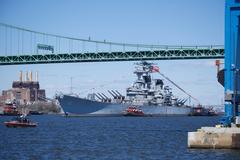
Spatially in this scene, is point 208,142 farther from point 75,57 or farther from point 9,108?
point 9,108

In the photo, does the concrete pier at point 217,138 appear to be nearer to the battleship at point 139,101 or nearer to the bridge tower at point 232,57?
the bridge tower at point 232,57

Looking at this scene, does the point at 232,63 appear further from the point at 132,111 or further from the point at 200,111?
the point at 200,111

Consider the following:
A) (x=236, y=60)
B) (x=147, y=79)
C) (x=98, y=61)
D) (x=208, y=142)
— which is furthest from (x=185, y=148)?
(x=147, y=79)

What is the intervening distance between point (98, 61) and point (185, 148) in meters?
63.4

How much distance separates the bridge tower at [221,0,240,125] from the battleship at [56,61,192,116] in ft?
313

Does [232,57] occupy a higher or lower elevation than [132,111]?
higher

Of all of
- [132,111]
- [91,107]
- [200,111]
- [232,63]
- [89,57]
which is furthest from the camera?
[200,111]

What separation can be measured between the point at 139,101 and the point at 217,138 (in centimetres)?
11617

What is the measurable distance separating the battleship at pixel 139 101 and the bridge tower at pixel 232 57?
95.3m

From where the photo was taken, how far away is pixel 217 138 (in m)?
36.1

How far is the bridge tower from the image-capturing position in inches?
1582

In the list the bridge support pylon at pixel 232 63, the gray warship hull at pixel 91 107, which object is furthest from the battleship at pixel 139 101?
the bridge support pylon at pixel 232 63

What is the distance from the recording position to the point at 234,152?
3478cm


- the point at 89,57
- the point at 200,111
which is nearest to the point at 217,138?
the point at 89,57
